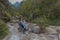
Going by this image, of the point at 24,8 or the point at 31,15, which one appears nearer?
the point at 31,15

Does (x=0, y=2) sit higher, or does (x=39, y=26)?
(x=0, y=2)

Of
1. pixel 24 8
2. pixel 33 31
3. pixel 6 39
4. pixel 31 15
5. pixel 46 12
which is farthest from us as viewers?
pixel 24 8

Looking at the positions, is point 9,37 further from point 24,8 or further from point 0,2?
point 24,8

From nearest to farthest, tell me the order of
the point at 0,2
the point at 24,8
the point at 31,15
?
the point at 0,2 < the point at 31,15 < the point at 24,8

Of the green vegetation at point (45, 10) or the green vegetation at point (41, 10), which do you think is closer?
the green vegetation at point (41, 10)

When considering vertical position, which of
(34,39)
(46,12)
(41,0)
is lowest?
(34,39)

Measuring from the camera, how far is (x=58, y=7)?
1814 cm

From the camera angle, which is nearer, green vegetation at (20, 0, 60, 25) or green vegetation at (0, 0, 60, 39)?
green vegetation at (0, 0, 60, 39)

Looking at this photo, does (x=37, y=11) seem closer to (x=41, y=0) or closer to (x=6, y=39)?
(x=41, y=0)

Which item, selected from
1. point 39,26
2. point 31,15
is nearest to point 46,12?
point 31,15

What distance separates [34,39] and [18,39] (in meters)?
0.85

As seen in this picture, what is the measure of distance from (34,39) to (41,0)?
9.92m

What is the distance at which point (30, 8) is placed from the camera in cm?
2102

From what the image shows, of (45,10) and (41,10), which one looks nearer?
(45,10)
